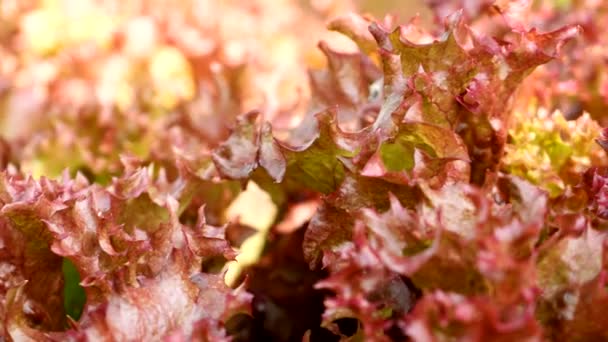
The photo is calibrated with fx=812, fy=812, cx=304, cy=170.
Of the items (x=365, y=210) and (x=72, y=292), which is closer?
(x=365, y=210)

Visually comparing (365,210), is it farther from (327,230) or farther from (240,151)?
(240,151)

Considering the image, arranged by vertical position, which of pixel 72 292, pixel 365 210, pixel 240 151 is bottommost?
pixel 72 292

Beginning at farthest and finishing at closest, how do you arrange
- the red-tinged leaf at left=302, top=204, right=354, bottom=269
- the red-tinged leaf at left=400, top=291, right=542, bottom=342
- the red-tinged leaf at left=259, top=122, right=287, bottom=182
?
the red-tinged leaf at left=259, top=122, right=287, bottom=182 < the red-tinged leaf at left=302, top=204, right=354, bottom=269 < the red-tinged leaf at left=400, top=291, right=542, bottom=342

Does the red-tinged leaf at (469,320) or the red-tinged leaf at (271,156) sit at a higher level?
the red-tinged leaf at (469,320)

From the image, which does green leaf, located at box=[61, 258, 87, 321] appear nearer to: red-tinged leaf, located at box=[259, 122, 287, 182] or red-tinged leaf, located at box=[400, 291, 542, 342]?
red-tinged leaf, located at box=[259, 122, 287, 182]

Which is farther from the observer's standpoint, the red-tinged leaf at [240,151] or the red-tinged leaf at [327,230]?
the red-tinged leaf at [240,151]

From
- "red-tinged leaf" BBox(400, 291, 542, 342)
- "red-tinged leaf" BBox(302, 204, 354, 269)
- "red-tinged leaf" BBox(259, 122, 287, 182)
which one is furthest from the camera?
"red-tinged leaf" BBox(259, 122, 287, 182)

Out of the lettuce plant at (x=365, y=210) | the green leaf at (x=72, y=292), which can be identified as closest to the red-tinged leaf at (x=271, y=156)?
the lettuce plant at (x=365, y=210)

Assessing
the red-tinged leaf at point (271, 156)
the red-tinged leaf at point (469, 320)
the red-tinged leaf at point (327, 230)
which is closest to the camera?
the red-tinged leaf at point (469, 320)

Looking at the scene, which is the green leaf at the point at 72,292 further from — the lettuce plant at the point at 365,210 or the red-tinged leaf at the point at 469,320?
the red-tinged leaf at the point at 469,320

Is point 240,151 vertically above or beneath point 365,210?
beneath

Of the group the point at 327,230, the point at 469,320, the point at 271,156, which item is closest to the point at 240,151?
the point at 271,156

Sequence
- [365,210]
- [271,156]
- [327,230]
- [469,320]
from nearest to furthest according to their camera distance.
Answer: [469,320] → [365,210] → [327,230] → [271,156]

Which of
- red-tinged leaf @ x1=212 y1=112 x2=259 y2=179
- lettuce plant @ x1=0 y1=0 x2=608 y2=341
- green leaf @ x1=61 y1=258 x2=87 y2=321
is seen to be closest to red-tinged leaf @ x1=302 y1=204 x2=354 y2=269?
lettuce plant @ x1=0 y1=0 x2=608 y2=341
